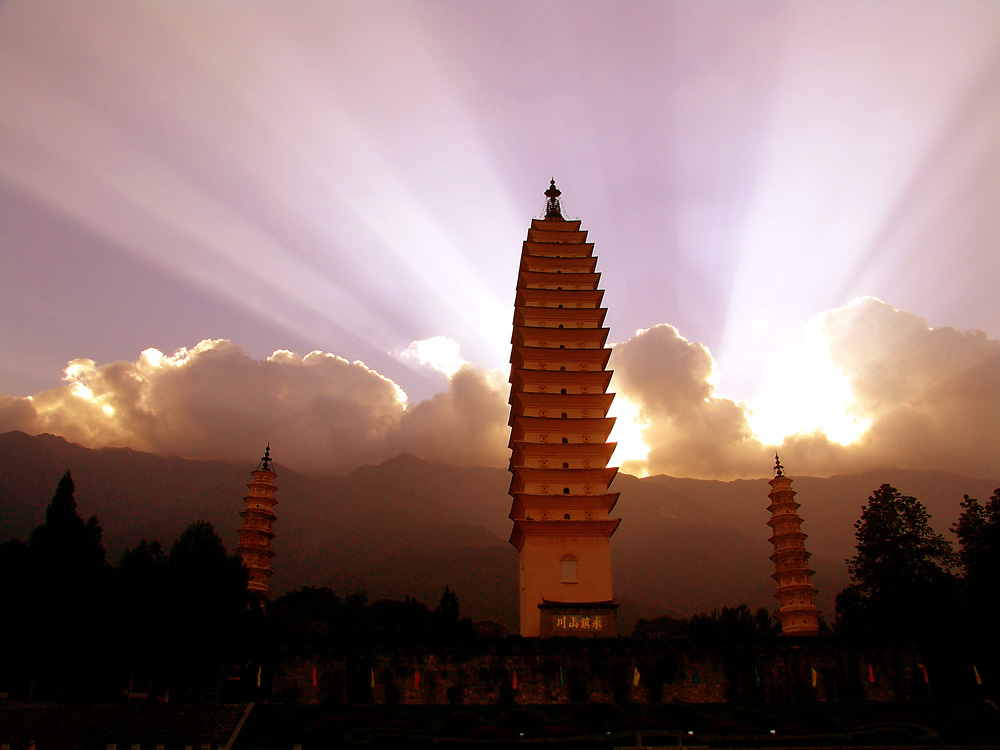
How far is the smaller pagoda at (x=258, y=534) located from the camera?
48.3 metres

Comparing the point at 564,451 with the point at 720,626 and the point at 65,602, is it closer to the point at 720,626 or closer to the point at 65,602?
the point at 65,602

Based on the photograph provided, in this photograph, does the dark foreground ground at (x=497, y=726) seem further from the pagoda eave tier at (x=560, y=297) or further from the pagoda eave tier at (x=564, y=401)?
the pagoda eave tier at (x=560, y=297)

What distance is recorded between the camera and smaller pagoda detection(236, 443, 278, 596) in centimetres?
4834

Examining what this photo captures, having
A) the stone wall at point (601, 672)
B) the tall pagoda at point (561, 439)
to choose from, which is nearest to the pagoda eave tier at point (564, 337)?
the tall pagoda at point (561, 439)

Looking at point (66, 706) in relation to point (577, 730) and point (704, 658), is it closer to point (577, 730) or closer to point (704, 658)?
point (577, 730)

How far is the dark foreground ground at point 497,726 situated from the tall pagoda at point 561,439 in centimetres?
734

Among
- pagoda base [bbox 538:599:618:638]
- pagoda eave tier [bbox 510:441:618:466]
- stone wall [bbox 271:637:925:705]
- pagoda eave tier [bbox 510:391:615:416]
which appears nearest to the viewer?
stone wall [bbox 271:637:925:705]

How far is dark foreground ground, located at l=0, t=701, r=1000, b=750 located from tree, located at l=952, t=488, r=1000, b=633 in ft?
16.3

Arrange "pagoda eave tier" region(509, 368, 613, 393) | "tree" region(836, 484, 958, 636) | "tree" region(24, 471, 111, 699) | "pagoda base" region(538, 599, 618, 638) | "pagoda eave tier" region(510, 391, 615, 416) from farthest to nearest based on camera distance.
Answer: "pagoda eave tier" region(509, 368, 613, 393)
"pagoda eave tier" region(510, 391, 615, 416)
"tree" region(836, 484, 958, 636)
"pagoda base" region(538, 599, 618, 638)
"tree" region(24, 471, 111, 699)

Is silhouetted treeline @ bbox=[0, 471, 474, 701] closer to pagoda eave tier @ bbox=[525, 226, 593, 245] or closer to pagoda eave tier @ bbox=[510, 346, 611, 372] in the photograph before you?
pagoda eave tier @ bbox=[510, 346, 611, 372]

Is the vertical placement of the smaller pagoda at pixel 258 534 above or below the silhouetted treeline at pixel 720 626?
above

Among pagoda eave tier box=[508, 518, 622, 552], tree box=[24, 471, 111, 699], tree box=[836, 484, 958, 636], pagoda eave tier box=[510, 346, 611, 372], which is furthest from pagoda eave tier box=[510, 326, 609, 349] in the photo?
tree box=[24, 471, 111, 699]

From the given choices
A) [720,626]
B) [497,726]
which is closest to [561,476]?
[497,726]

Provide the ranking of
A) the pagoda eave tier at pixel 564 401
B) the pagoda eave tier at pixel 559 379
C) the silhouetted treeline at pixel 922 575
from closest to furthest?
the silhouetted treeline at pixel 922 575, the pagoda eave tier at pixel 564 401, the pagoda eave tier at pixel 559 379
